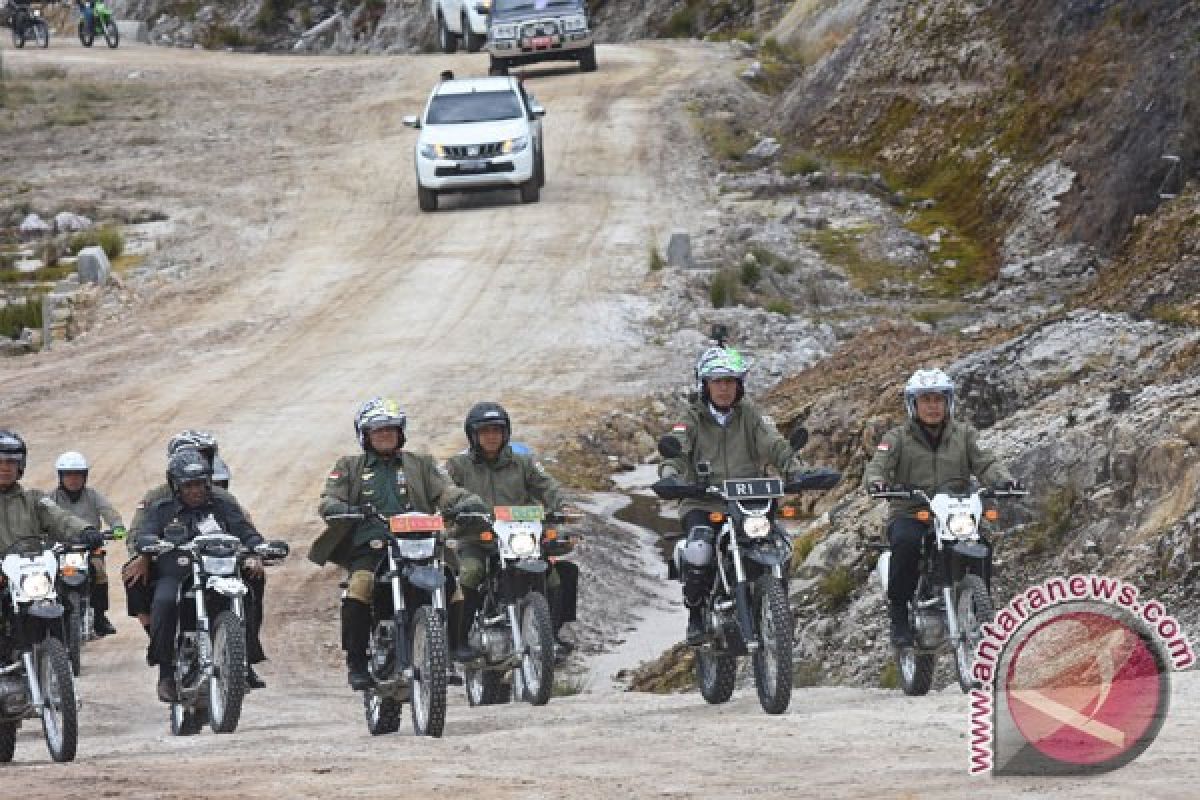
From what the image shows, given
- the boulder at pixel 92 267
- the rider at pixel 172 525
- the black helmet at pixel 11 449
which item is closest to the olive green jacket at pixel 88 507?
the rider at pixel 172 525

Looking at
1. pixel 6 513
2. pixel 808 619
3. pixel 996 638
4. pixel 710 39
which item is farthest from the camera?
pixel 710 39

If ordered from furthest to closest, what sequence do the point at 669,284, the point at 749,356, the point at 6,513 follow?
1. the point at 669,284
2. the point at 749,356
3. the point at 6,513

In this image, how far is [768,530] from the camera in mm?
12680

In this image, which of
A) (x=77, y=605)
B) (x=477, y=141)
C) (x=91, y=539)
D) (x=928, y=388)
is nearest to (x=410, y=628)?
(x=91, y=539)

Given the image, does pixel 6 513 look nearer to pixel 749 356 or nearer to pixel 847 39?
pixel 749 356

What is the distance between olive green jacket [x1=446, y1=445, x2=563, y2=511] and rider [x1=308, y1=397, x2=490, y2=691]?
57cm

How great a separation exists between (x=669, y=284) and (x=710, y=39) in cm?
2318

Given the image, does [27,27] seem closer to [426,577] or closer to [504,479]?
[504,479]

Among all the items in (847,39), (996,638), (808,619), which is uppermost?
(847,39)

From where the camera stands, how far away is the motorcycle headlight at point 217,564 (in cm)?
1297

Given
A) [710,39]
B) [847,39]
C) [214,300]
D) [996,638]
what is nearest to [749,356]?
[214,300]

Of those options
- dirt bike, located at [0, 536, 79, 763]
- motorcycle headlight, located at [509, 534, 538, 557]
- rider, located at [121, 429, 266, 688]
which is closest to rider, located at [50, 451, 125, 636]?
rider, located at [121, 429, 266, 688]

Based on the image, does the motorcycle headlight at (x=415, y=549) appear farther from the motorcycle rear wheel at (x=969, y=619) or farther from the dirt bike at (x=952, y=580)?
the motorcycle rear wheel at (x=969, y=619)

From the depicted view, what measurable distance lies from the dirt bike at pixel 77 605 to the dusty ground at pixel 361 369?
0.97 feet
